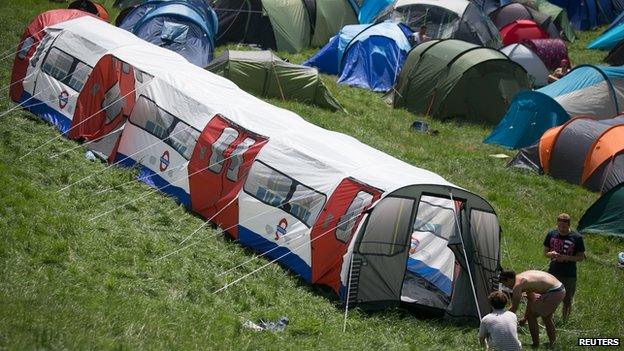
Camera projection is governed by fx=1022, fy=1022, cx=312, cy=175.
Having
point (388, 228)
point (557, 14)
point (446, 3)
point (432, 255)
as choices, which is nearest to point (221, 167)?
point (388, 228)

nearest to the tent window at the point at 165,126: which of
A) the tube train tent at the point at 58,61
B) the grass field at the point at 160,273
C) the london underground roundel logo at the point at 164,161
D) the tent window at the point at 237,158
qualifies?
the london underground roundel logo at the point at 164,161

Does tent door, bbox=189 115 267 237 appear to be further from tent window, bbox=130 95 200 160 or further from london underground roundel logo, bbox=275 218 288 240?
london underground roundel logo, bbox=275 218 288 240

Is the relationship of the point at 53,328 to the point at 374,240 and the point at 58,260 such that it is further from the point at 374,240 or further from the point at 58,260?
the point at 374,240

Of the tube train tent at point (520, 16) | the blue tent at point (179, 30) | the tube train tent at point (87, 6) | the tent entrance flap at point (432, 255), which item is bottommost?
the tube train tent at point (87, 6)

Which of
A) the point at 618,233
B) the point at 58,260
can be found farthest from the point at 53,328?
the point at 618,233

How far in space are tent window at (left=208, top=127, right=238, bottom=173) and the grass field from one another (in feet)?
3.06

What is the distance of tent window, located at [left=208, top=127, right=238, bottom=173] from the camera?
17.0 metres

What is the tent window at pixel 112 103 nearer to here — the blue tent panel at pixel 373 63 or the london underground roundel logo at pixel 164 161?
the london underground roundel logo at pixel 164 161

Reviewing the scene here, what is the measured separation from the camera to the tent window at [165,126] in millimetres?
17750

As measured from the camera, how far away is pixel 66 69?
20984mm

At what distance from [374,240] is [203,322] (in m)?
2.96

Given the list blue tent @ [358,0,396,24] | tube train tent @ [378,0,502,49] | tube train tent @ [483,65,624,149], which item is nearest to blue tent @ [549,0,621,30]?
blue tent @ [358,0,396,24]

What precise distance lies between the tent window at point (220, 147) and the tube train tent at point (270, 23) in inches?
517

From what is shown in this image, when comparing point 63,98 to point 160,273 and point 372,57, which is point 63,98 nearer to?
point 160,273
